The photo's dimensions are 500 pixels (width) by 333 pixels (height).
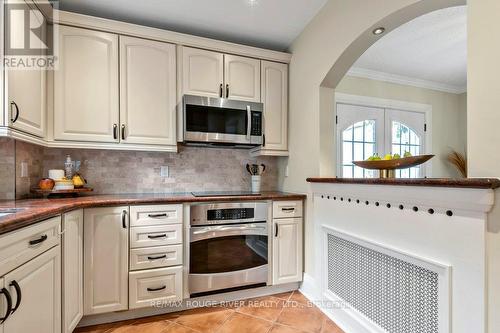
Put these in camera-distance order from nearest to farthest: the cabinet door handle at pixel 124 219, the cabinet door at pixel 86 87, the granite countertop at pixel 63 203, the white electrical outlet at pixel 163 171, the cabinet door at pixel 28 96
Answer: the granite countertop at pixel 63 203 < the cabinet door at pixel 28 96 < the cabinet door handle at pixel 124 219 < the cabinet door at pixel 86 87 < the white electrical outlet at pixel 163 171

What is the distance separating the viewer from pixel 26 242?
3.54 feet

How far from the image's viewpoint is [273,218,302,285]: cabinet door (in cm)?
222

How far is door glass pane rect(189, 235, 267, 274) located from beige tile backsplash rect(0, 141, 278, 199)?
2.35 ft

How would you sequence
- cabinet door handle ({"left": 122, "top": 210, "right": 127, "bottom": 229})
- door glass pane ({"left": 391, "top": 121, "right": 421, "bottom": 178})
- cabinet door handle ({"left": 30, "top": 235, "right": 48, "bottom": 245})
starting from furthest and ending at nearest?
door glass pane ({"left": 391, "top": 121, "right": 421, "bottom": 178})
cabinet door handle ({"left": 122, "top": 210, "right": 127, "bottom": 229})
cabinet door handle ({"left": 30, "top": 235, "right": 48, "bottom": 245})

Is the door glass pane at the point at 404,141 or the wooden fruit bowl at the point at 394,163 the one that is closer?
the wooden fruit bowl at the point at 394,163

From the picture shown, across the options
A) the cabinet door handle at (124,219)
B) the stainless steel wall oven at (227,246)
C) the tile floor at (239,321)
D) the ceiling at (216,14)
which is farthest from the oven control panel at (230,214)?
the ceiling at (216,14)

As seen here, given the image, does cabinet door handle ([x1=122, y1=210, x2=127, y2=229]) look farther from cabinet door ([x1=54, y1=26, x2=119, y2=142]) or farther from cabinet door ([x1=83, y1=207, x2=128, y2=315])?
cabinet door ([x1=54, y1=26, x2=119, y2=142])

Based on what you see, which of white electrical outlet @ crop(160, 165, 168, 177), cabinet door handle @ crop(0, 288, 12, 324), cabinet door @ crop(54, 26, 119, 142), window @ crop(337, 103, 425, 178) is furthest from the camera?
window @ crop(337, 103, 425, 178)

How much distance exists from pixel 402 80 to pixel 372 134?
88 centimetres

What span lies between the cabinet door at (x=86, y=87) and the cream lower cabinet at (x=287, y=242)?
1598 millimetres

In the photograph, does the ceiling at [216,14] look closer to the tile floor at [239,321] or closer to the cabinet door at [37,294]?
the cabinet door at [37,294]

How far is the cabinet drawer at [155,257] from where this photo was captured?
183 centimetres

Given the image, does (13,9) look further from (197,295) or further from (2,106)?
(197,295)

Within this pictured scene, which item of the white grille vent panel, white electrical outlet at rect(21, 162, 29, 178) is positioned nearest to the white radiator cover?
the white grille vent panel
